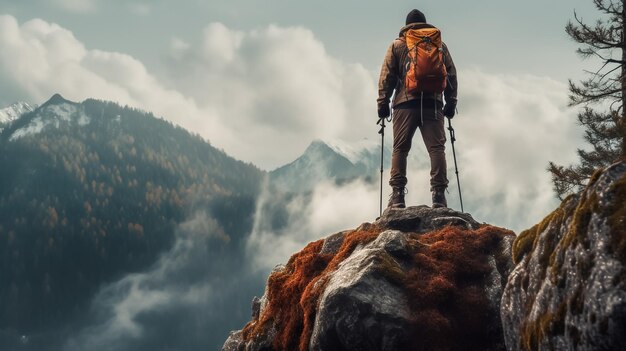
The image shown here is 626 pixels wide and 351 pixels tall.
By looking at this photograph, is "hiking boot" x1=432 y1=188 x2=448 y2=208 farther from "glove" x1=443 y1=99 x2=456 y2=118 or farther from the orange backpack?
the orange backpack

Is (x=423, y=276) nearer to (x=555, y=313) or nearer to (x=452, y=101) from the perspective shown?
(x=555, y=313)

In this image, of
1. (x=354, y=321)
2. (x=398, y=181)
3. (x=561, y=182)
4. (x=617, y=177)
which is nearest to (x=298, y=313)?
(x=354, y=321)

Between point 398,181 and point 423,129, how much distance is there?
1.31 m

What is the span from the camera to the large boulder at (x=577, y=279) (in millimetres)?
5367

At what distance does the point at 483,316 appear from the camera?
8.51 metres

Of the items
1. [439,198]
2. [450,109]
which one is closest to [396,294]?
[439,198]

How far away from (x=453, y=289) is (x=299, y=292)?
3100mm

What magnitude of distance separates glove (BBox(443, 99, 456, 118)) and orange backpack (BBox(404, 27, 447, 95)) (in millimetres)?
1104

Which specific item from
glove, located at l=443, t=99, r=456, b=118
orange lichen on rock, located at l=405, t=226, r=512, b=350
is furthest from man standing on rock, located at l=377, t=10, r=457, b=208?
orange lichen on rock, located at l=405, t=226, r=512, b=350

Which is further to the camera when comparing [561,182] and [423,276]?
[561,182]

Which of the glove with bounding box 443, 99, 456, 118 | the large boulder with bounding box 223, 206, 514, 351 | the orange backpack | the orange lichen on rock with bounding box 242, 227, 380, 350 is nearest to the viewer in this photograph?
→ the large boulder with bounding box 223, 206, 514, 351

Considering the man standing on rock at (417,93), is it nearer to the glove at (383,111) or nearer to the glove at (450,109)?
the glove at (383,111)

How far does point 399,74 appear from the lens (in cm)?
1261

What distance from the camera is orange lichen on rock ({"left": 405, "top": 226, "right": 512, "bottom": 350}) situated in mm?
8266
